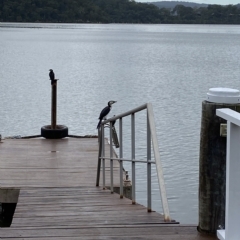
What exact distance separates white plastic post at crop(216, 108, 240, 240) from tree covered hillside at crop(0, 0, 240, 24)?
118 meters

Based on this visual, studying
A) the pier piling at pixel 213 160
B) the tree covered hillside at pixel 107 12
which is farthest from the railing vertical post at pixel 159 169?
the tree covered hillside at pixel 107 12

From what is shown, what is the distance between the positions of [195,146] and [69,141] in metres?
5.00

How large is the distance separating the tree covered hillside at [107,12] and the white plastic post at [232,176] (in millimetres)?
118165

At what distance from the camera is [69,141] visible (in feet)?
32.1

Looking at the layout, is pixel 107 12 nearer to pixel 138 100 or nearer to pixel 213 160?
pixel 138 100

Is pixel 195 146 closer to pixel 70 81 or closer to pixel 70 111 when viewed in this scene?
pixel 70 111

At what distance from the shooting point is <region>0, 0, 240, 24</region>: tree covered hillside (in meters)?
123

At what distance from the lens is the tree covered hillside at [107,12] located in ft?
403

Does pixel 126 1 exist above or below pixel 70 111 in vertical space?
above

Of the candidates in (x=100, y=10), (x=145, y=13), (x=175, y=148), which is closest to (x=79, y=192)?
(x=175, y=148)

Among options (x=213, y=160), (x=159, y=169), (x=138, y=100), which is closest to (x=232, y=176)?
(x=213, y=160)

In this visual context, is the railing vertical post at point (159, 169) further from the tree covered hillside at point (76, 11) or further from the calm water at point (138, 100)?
the tree covered hillside at point (76, 11)

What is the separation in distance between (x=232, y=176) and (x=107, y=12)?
443 feet

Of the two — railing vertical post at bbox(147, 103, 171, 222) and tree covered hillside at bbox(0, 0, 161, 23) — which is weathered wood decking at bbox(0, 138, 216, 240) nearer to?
Answer: railing vertical post at bbox(147, 103, 171, 222)
